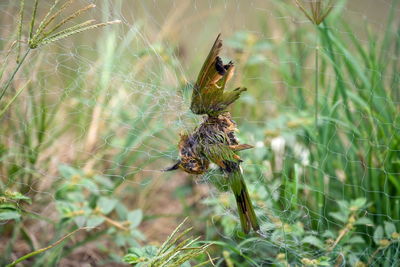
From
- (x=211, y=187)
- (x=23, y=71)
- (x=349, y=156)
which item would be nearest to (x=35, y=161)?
(x=23, y=71)

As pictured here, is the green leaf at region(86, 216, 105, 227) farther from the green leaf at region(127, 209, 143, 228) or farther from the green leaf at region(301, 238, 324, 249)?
the green leaf at region(301, 238, 324, 249)

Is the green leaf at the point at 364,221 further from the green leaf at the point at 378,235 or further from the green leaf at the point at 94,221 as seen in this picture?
the green leaf at the point at 94,221

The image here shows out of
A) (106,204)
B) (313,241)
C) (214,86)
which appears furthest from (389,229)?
(106,204)

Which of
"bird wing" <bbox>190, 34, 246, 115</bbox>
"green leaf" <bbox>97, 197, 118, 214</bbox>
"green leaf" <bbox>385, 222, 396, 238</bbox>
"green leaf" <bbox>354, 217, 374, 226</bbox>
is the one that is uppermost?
"bird wing" <bbox>190, 34, 246, 115</bbox>

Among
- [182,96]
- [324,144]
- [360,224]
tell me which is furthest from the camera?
[324,144]

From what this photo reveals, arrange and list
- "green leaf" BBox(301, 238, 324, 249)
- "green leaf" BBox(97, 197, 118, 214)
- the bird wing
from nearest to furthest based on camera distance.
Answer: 1. the bird wing
2. "green leaf" BBox(301, 238, 324, 249)
3. "green leaf" BBox(97, 197, 118, 214)

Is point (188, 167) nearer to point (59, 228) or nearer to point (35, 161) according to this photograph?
point (59, 228)

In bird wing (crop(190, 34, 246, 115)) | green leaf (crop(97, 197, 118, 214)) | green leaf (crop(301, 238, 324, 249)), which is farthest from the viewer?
green leaf (crop(97, 197, 118, 214))

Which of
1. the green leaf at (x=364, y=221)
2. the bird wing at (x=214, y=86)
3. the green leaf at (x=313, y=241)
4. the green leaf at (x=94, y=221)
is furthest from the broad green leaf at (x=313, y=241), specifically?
the green leaf at (x=94, y=221)

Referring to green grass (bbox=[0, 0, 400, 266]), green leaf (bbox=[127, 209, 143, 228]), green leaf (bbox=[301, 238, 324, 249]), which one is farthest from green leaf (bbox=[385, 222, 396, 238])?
green leaf (bbox=[127, 209, 143, 228])
